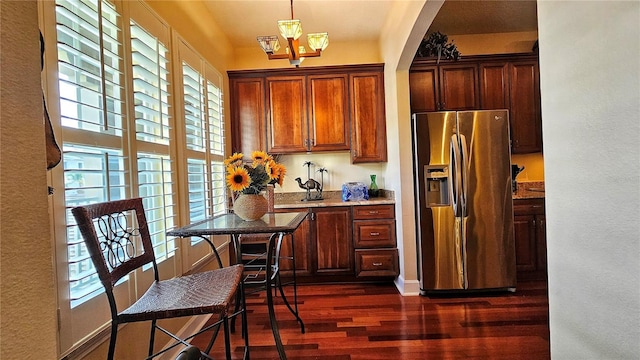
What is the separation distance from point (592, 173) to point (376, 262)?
280 centimetres

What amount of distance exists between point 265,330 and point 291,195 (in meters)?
1.78

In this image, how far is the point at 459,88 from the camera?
3.37 m

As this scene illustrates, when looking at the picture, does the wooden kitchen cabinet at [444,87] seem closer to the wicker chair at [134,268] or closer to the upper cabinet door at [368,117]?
the upper cabinet door at [368,117]

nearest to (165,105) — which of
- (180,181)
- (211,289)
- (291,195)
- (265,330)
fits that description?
(180,181)

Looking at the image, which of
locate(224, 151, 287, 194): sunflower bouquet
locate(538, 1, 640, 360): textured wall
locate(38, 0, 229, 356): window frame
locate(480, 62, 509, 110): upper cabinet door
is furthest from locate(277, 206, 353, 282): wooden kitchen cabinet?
locate(538, 1, 640, 360): textured wall

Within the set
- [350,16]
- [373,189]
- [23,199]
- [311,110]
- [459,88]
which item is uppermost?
[350,16]

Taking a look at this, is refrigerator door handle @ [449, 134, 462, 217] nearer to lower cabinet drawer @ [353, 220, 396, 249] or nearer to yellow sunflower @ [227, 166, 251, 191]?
lower cabinet drawer @ [353, 220, 396, 249]

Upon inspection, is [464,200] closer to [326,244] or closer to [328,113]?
[326,244]

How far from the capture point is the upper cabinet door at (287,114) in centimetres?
367

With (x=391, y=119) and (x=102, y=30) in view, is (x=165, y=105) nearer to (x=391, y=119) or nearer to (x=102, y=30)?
(x=102, y=30)

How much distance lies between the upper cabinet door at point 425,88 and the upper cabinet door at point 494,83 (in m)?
0.49

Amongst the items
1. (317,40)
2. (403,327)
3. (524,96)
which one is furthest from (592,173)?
(524,96)

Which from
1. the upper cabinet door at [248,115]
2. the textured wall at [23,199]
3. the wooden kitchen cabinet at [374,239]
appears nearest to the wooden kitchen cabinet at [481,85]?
the wooden kitchen cabinet at [374,239]

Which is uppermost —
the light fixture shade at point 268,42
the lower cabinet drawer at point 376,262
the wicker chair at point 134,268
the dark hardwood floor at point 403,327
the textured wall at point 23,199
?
the light fixture shade at point 268,42
